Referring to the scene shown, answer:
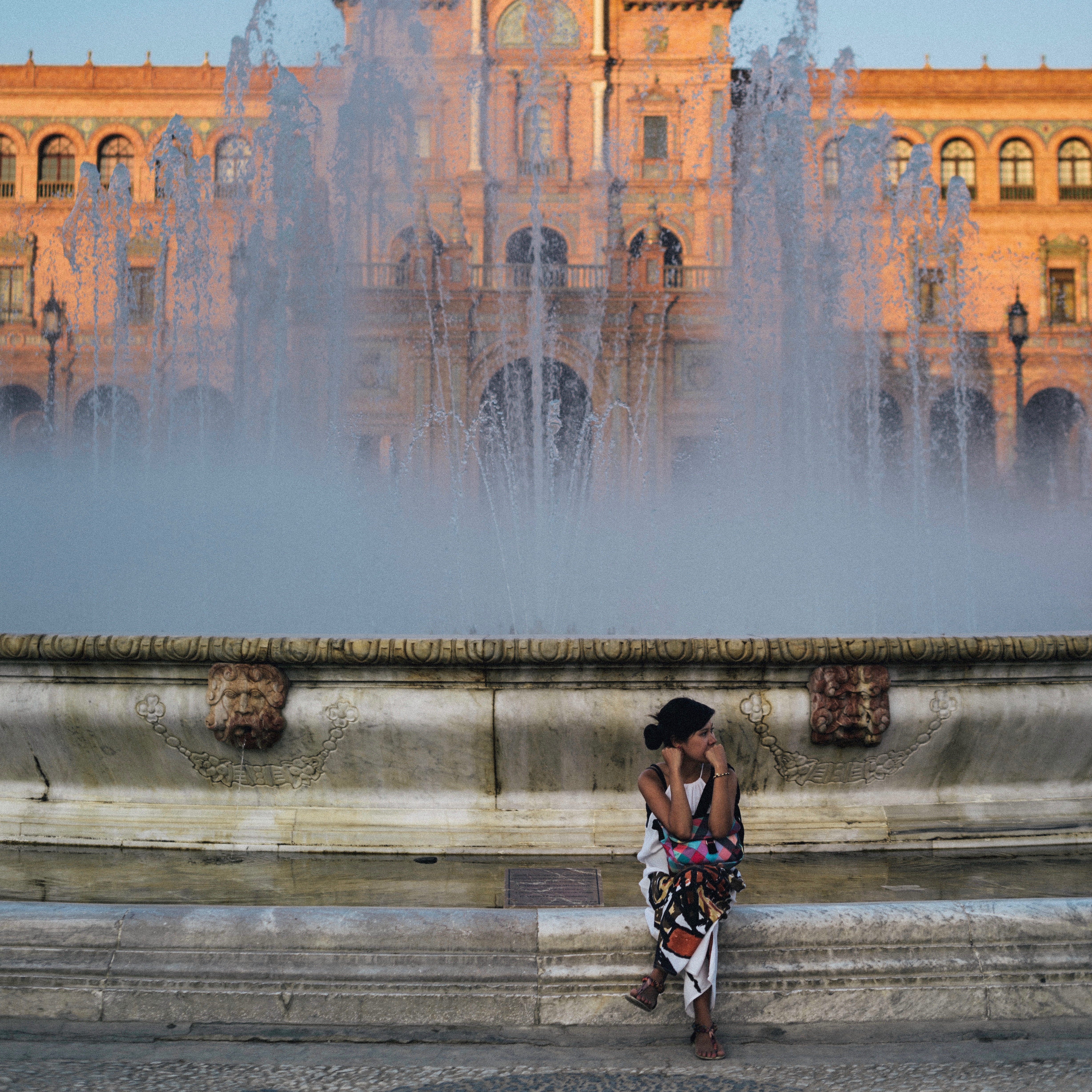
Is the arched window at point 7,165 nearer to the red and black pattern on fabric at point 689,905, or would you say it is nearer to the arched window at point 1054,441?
the arched window at point 1054,441

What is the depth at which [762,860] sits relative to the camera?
3.28m

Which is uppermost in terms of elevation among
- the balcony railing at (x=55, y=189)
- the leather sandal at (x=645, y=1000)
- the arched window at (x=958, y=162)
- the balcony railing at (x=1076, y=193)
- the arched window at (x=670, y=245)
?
the arched window at (x=958, y=162)

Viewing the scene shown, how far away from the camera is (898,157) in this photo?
31.7 meters

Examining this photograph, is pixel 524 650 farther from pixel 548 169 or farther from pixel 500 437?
pixel 548 169

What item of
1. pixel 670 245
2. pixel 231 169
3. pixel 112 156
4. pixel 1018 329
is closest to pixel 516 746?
pixel 1018 329

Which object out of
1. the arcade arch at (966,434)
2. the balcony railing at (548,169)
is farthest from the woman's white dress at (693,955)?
the balcony railing at (548,169)

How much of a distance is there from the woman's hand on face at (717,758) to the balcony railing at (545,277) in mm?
22973

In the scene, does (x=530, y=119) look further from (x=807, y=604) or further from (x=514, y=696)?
(x=514, y=696)

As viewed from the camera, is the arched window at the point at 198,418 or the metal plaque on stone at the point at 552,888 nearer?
the metal plaque on stone at the point at 552,888

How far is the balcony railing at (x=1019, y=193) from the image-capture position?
3145cm

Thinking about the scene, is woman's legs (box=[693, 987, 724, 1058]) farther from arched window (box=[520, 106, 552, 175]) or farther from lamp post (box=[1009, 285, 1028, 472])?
arched window (box=[520, 106, 552, 175])

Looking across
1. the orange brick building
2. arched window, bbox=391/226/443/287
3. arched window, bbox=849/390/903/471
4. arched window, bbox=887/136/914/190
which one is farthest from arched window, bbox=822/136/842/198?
arched window, bbox=391/226/443/287

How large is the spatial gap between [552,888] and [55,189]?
108ft

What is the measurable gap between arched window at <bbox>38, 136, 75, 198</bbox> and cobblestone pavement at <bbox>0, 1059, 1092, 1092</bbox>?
33039 mm
